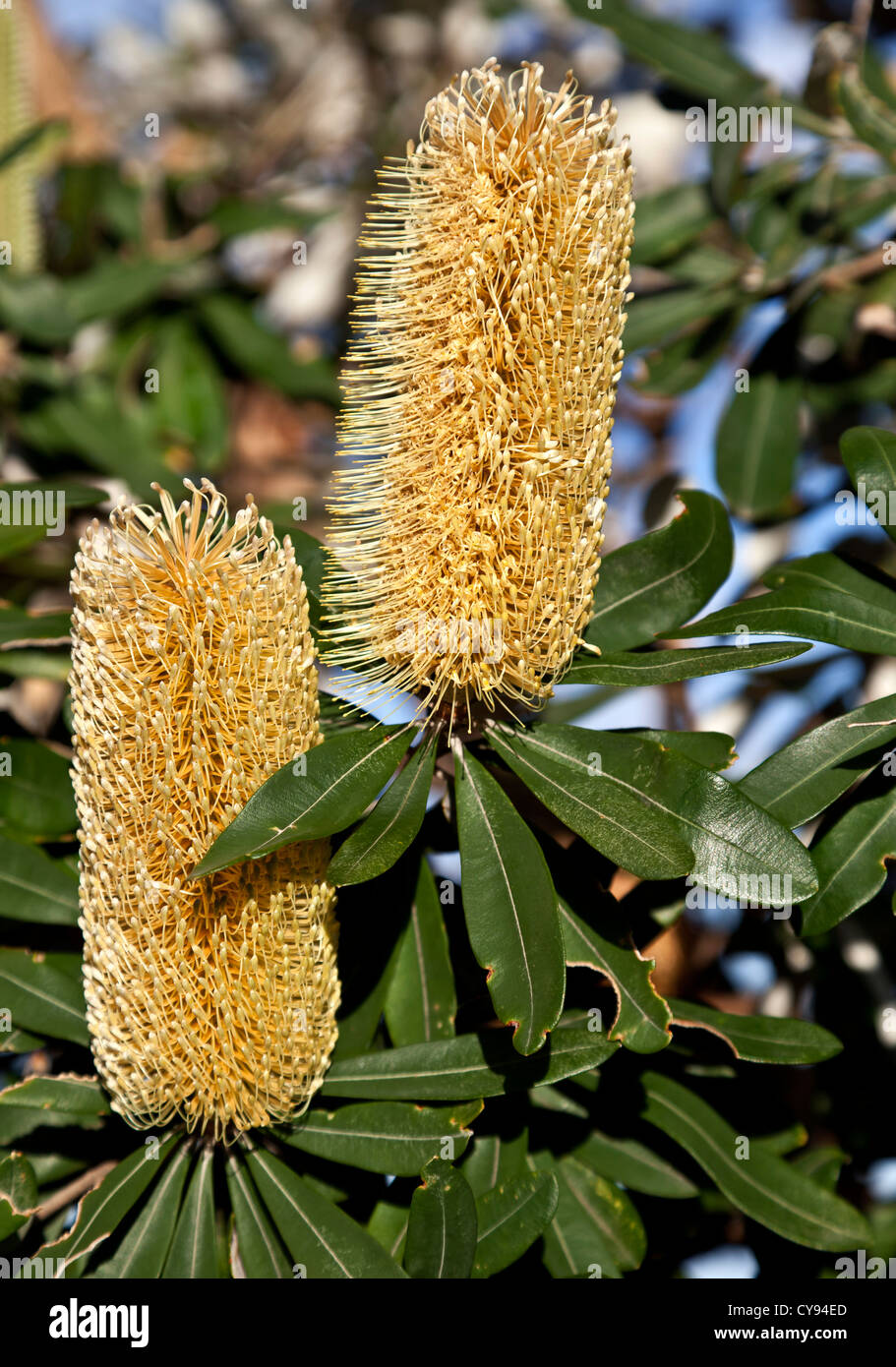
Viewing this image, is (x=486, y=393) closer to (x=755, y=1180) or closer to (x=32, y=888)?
(x=32, y=888)

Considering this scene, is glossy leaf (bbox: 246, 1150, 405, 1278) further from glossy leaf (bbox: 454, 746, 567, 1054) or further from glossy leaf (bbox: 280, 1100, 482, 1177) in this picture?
glossy leaf (bbox: 454, 746, 567, 1054)

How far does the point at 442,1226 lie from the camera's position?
1.18 meters

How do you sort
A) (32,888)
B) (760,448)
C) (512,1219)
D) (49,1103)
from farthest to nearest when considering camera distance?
(760,448) → (32,888) → (49,1103) → (512,1219)

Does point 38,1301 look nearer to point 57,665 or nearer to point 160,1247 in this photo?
point 160,1247

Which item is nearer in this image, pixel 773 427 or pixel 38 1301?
pixel 38 1301

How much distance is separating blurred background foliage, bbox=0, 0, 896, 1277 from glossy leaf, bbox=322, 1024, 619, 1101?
22cm

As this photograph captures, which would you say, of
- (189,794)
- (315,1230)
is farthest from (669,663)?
(315,1230)

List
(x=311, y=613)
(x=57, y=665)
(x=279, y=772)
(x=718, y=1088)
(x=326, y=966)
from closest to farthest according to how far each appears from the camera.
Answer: (x=279, y=772) < (x=326, y=966) < (x=311, y=613) < (x=718, y=1088) < (x=57, y=665)

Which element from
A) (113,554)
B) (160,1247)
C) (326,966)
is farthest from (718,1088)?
(113,554)

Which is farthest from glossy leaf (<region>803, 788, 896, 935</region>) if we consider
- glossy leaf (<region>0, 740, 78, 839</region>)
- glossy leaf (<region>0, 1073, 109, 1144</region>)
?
glossy leaf (<region>0, 740, 78, 839</region>)

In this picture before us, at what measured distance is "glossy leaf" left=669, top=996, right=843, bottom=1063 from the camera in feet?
4.53

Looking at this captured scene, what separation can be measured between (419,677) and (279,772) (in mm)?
216

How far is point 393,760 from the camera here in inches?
50.6

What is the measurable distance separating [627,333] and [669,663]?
112 centimetres
